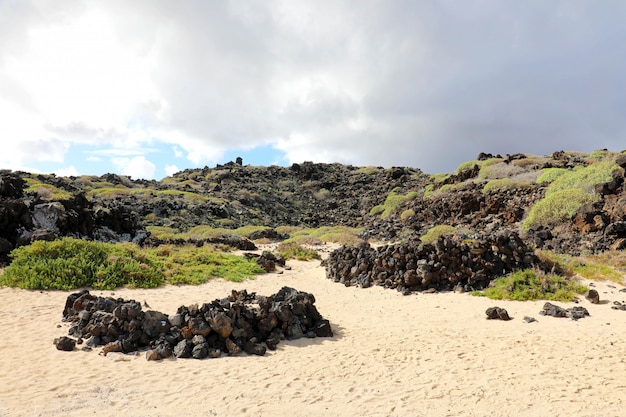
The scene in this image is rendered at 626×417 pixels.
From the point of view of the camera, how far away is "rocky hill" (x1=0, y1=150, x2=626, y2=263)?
21.3 metres

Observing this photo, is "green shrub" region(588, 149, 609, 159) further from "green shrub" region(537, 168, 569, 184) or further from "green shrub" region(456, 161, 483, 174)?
"green shrub" region(456, 161, 483, 174)

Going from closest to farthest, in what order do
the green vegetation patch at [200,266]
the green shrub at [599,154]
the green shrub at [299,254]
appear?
the green vegetation patch at [200,266], the green shrub at [299,254], the green shrub at [599,154]

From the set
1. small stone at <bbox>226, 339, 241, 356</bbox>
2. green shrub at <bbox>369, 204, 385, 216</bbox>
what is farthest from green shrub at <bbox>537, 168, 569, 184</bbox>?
small stone at <bbox>226, 339, 241, 356</bbox>

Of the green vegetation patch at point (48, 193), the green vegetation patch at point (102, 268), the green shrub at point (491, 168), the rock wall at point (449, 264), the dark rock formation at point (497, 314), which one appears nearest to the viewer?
the dark rock formation at point (497, 314)

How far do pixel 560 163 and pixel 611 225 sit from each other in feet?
62.0

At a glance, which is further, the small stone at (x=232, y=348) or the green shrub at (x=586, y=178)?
the green shrub at (x=586, y=178)

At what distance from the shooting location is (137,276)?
653 inches

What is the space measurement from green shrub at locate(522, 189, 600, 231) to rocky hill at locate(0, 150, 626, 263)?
0.27ft

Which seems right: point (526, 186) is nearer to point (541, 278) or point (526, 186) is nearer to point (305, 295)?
point (541, 278)

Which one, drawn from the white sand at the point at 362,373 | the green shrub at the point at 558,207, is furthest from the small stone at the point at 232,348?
the green shrub at the point at 558,207

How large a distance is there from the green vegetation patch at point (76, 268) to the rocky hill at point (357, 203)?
6.57 feet

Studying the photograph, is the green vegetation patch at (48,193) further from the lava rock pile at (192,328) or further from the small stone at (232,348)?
the small stone at (232,348)

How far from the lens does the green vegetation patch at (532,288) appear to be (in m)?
13.5

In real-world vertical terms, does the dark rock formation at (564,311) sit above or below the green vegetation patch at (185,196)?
below
